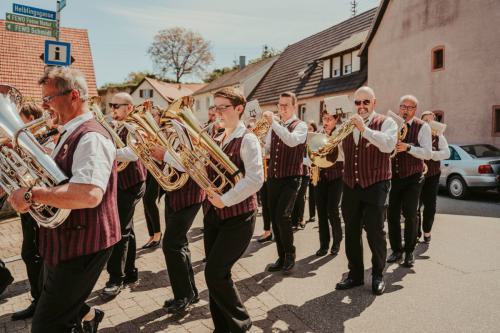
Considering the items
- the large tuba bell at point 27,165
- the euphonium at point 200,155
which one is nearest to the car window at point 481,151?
the euphonium at point 200,155

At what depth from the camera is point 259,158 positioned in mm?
3326

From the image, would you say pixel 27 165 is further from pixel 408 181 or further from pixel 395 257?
pixel 395 257

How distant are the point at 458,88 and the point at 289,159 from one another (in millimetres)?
13953

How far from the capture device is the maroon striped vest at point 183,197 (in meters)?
4.16

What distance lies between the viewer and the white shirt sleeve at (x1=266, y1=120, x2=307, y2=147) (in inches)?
200

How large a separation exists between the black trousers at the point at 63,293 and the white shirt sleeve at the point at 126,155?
1.93 metres

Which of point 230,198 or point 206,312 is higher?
point 230,198

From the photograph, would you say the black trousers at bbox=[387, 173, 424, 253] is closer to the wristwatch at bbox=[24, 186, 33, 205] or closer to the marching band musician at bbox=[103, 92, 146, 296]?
the marching band musician at bbox=[103, 92, 146, 296]

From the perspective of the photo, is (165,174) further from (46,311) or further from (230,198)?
(46,311)

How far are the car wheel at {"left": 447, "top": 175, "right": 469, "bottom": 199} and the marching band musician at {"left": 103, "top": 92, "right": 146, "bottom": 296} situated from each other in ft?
32.4

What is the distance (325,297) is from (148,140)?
99.9 inches

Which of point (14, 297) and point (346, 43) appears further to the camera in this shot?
point (346, 43)

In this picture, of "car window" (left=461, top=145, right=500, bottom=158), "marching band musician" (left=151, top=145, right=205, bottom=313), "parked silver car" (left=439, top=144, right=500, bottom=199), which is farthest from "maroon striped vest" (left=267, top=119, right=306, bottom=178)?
"car window" (left=461, top=145, right=500, bottom=158)

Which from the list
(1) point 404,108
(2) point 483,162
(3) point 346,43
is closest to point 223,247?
(1) point 404,108
